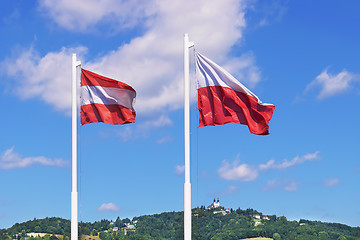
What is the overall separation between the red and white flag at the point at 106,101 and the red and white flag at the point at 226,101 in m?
3.72

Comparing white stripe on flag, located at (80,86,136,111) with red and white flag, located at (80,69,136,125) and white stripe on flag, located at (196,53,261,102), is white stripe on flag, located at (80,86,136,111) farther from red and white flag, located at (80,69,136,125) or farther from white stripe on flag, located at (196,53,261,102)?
white stripe on flag, located at (196,53,261,102)

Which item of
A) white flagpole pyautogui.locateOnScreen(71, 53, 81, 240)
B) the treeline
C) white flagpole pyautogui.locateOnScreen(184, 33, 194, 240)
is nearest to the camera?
white flagpole pyautogui.locateOnScreen(184, 33, 194, 240)

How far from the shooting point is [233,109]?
2233 centimetres

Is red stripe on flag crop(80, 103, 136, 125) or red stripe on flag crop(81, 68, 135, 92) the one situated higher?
red stripe on flag crop(81, 68, 135, 92)

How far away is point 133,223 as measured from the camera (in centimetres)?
15225

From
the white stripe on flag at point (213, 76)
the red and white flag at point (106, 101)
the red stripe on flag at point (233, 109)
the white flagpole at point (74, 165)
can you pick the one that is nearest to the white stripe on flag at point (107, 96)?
the red and white flag at point (106, 101)

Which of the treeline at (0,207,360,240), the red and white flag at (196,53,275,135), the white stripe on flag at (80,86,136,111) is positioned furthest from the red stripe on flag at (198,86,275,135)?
the treeline at (0,207,360,240)

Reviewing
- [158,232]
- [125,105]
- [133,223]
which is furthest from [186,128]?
[133,223]

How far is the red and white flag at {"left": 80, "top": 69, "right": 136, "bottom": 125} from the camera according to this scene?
79.9ft

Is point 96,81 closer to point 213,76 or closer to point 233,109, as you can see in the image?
point 213,76

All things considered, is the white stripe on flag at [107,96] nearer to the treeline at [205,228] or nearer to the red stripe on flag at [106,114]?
the red stripe on flag at [106,114]

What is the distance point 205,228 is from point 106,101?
140 meters

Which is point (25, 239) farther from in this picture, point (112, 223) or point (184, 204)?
point (184, 204)

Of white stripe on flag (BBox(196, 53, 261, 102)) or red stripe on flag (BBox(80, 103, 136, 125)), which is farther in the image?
red stripe on flag (BBox(80, 103, 136, 125))
